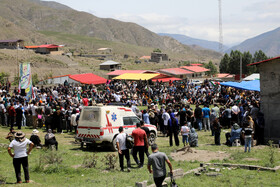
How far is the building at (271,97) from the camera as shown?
16234 mm

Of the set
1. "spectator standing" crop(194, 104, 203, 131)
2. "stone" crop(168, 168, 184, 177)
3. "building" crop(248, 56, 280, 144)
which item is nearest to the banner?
"spectator standing" crop(194, 104, 203, 131)

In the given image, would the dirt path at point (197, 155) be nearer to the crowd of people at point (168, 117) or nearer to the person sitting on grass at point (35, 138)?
the crowd of people at point (168, 117)

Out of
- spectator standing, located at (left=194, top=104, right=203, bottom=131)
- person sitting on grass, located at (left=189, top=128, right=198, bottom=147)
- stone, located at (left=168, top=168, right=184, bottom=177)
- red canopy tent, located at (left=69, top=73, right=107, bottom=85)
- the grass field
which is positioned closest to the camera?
the grass field

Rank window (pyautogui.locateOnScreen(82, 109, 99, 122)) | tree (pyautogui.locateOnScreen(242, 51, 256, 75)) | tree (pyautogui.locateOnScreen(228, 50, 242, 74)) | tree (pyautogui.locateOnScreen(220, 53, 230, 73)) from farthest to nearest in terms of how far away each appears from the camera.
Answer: tree (pyautogui.locateOnScreen(220, 53, 230, 73))
tree (pyautogui.locateOnScreen(228, 50, 242, 74))
tree (pyautogui.locateOnScreen(242, 51, 256, 75))
window (pyautogui.locateOnScreen(82, 109, 99, 122))

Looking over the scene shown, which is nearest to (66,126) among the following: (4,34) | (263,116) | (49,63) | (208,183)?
(263,116)

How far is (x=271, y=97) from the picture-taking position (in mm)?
16438

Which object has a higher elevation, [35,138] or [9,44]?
[9,44]

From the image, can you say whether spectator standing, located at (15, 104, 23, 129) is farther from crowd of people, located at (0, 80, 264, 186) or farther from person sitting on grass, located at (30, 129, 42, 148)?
person sitting on grass, located at (30, 129, 42, 148)

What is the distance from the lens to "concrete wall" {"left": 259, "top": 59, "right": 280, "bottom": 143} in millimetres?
16241

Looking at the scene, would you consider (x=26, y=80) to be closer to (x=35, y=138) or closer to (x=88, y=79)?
(x=35, y=138)

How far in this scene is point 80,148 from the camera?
16.1 metres

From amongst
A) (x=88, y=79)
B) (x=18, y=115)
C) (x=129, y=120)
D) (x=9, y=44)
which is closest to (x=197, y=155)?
(x=129, y=120)

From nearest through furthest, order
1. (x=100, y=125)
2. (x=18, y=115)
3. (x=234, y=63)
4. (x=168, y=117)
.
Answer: (x=100, y=125)
(x=168, y=117)
(x=18, y=115)
(x=234, y=63)

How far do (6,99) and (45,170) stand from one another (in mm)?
14325
